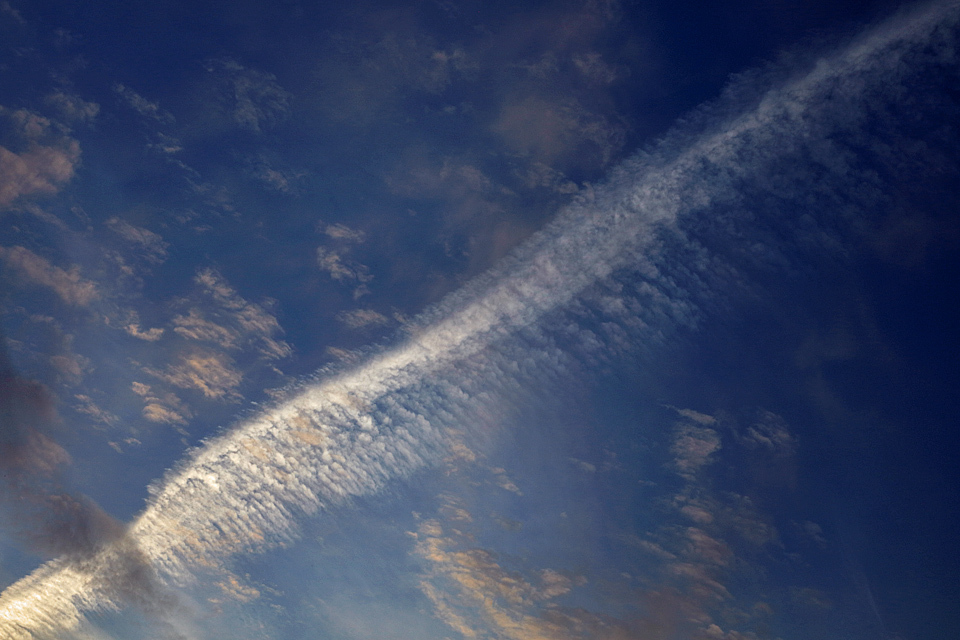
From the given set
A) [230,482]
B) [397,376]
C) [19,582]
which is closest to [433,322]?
[397,376]

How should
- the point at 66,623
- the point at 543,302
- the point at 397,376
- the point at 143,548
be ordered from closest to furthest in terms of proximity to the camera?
the point at 543,302, the point at 397,376, the point at 143,548, the point at 66,623

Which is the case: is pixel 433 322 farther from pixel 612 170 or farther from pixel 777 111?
pixel 777 111

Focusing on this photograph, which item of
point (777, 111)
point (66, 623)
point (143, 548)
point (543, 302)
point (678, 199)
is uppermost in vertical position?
point (777, 111)

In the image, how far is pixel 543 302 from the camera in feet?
24.0

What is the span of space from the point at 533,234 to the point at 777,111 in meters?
3.29

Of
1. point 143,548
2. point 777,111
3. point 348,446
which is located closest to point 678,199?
point 777,111

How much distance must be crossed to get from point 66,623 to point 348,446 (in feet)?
31.3

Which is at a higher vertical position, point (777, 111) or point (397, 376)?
point (777, 111)

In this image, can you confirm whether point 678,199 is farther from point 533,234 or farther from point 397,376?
point 397,376

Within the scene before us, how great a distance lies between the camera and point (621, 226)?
693 centimetres

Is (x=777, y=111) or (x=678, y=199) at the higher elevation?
(x=777, y=111)

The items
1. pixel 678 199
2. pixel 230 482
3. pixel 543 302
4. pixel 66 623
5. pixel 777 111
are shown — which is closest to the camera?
pixel 777 111

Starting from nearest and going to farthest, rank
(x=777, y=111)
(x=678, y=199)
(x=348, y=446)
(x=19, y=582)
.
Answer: (x=777, y=111) → (x=678, y=199) → (x=348, y=446) → (x=19, y=582)

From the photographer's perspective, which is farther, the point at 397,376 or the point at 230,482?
the point at 230,482
